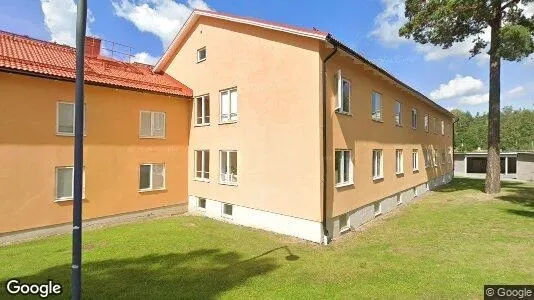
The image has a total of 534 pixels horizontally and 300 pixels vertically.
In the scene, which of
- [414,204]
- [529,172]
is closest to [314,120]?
[414,204]

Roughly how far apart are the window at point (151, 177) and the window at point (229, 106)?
4318 mm

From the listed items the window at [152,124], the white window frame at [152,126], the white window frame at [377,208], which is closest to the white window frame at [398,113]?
the white window frame at [377,208]

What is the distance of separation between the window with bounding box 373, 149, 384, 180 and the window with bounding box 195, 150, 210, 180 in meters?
8.63

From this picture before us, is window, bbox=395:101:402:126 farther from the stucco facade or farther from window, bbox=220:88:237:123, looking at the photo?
the stucco facade

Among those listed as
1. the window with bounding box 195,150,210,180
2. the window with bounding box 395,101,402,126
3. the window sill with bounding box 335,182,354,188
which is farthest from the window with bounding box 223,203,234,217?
the window with bounding box 395,101,402,126

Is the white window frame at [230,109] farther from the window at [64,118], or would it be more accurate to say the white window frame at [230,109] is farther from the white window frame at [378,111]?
the white window frame at [378,111]

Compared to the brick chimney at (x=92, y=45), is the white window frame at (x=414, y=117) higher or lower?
lower

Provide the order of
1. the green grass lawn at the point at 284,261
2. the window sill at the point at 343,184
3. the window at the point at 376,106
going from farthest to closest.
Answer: the window at the point at 376,106 < the window sill at the point at 343,184 < the green grass lawn at the point at 284,261

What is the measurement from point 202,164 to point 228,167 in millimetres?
2271

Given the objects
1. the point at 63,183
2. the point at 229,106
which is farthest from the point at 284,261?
the point at 63,183

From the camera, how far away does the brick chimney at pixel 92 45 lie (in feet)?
65.3

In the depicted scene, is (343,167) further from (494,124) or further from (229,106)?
(494,124)

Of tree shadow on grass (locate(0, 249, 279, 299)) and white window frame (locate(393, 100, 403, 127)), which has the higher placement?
white window frame (locate(393, 100, 403, 127))

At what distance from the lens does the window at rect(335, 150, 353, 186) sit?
43.5 ft
